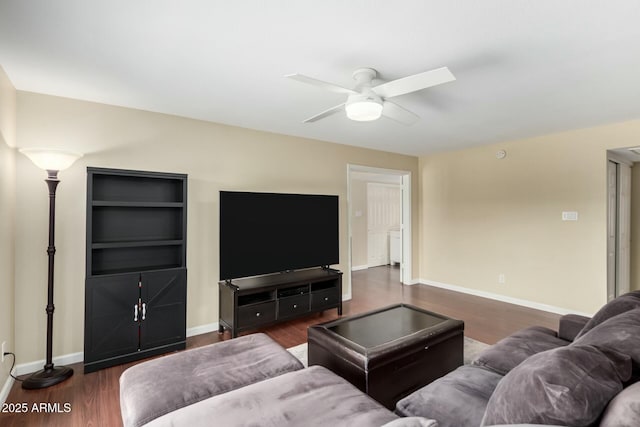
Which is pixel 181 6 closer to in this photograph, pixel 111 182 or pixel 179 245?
pixel 111 182

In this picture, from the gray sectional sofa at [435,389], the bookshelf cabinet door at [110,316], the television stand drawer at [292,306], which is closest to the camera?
the gray sectional sofa at [435,389]

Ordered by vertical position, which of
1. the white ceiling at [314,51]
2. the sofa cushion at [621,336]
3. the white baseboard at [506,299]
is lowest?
the white baseboard at [506,299]

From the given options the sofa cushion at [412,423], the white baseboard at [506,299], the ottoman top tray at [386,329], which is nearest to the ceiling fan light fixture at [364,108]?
the ottoman top tray at [386,329]

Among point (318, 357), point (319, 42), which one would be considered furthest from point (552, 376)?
point (319, 42)

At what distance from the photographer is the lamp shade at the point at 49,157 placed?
89.3 inches

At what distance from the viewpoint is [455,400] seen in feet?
4.87

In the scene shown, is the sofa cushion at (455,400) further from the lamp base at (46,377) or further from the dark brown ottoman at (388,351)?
the lamp base at (46,377)

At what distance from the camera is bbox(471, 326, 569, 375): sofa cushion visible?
1.80m

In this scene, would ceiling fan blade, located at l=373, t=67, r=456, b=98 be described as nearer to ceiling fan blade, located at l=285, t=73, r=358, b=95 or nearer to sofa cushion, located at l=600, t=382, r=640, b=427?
ceiling fan blade, located at l=285, t=73, r=358, b=95

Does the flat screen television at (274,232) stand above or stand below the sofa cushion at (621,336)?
above

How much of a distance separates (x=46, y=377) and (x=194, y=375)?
1678 mm

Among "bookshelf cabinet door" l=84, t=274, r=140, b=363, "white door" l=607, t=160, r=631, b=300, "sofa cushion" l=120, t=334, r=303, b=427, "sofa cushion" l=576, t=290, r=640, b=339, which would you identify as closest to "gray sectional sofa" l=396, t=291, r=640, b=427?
Result: "sofa cushion" l=576, t=290, r=640, b=339

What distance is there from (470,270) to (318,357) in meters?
3.75

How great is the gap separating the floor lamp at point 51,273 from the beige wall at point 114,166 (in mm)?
242
